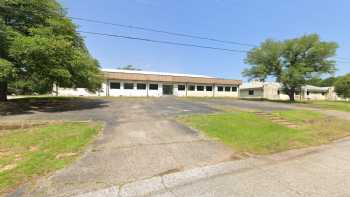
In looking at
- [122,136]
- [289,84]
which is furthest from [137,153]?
[289,84]

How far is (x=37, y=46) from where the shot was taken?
9.26 metres

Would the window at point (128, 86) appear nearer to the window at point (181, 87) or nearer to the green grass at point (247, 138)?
the window at point (181, 87)

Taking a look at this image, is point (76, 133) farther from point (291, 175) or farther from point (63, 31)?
point (63, 31)

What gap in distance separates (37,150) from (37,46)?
24.2 feet

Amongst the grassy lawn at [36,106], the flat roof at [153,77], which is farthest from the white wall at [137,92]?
the grassy lawn at [36,106]

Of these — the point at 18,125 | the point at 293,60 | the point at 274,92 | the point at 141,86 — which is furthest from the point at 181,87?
the point at 18,125

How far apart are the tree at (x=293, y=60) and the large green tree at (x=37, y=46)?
27.0 meters

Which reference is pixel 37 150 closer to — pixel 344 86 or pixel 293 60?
Result: pixel 293 60

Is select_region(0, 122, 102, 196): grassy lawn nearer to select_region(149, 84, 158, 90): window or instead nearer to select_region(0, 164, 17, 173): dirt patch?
select_region(0, 164, 17, 173): dirt patch

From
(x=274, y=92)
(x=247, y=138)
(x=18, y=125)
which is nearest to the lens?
(x=247, y=138)

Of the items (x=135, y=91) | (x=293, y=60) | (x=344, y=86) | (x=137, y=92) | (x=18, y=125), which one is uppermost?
(x=293, y=60)

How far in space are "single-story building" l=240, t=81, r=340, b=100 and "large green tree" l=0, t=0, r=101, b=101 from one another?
115ft

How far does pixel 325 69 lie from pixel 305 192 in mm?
32027

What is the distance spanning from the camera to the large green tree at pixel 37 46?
9609mm
